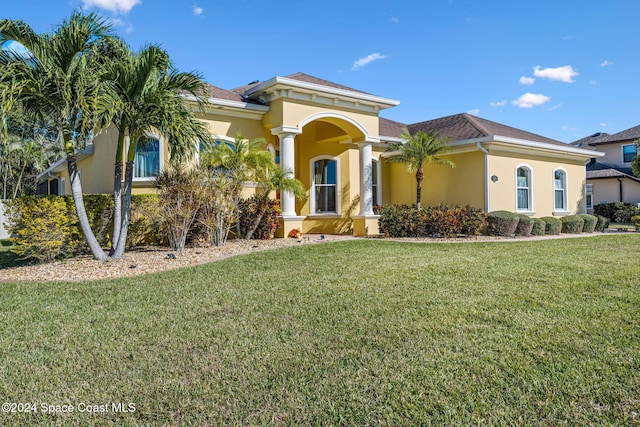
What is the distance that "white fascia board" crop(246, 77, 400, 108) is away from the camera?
43.7 feet

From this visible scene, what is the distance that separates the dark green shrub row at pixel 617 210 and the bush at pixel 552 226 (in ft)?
42.0

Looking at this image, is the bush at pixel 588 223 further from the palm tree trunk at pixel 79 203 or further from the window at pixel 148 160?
the palm tree trunk at pixel 79 203

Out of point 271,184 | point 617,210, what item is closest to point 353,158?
point 271,184

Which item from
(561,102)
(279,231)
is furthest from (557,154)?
(279,231)

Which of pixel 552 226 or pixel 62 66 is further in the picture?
pixel 552 226

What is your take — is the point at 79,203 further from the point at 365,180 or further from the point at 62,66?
the point at 365,180

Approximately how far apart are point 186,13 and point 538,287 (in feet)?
41.7

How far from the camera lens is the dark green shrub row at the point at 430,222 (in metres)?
14.4

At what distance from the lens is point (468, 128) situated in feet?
58.0

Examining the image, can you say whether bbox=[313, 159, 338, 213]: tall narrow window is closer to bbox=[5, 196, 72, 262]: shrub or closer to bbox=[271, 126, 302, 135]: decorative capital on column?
bbox=[271, 126, 302, 135]: decorative capital on column

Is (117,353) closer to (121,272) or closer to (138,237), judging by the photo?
(121,272)

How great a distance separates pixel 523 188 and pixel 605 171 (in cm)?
1775

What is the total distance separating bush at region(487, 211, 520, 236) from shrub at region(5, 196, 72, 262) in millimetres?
13738

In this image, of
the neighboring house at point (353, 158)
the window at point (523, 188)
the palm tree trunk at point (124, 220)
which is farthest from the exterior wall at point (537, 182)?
the palm tree trunk at point (124, 220)
